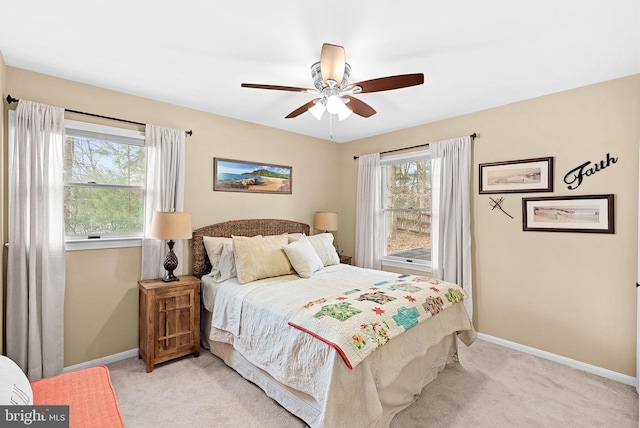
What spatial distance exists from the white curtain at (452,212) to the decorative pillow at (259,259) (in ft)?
6.10

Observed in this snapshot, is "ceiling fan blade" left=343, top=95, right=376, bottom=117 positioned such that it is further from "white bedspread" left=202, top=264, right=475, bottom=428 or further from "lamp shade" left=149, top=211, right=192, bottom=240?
"lamp shade" left=149, top=211, right=192, bottom=240

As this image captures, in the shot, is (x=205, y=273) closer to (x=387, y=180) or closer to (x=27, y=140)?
(x=27, y=140)

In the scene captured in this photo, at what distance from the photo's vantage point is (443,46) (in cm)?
215

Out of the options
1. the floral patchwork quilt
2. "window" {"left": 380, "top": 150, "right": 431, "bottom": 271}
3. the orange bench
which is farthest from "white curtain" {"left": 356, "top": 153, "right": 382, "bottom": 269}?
the orange bench

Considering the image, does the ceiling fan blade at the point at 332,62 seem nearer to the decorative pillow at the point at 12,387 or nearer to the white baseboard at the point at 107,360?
the decorative pillow at the point at 12,387

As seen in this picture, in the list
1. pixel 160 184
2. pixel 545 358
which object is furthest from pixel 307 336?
pixel 545 358

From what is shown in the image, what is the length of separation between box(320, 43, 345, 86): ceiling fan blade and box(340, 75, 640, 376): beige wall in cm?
222

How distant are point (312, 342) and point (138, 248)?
2171 millimetres

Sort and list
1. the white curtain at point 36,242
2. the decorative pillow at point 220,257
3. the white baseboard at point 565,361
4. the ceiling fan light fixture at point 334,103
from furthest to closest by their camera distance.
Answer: the decorative pillow at point 220,257
the white baseboard at point 565,361
the white curtain at point 36,242
the ceiling fan light fixture at point 334,103

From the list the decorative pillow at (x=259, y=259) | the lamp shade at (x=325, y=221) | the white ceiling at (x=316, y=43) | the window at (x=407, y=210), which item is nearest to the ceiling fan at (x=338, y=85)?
the white ceiling at (x=316, y=43)

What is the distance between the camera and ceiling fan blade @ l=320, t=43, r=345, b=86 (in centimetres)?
185

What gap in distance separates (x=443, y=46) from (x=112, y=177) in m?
3.14

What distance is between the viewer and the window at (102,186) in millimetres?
2783

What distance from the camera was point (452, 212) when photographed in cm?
359
